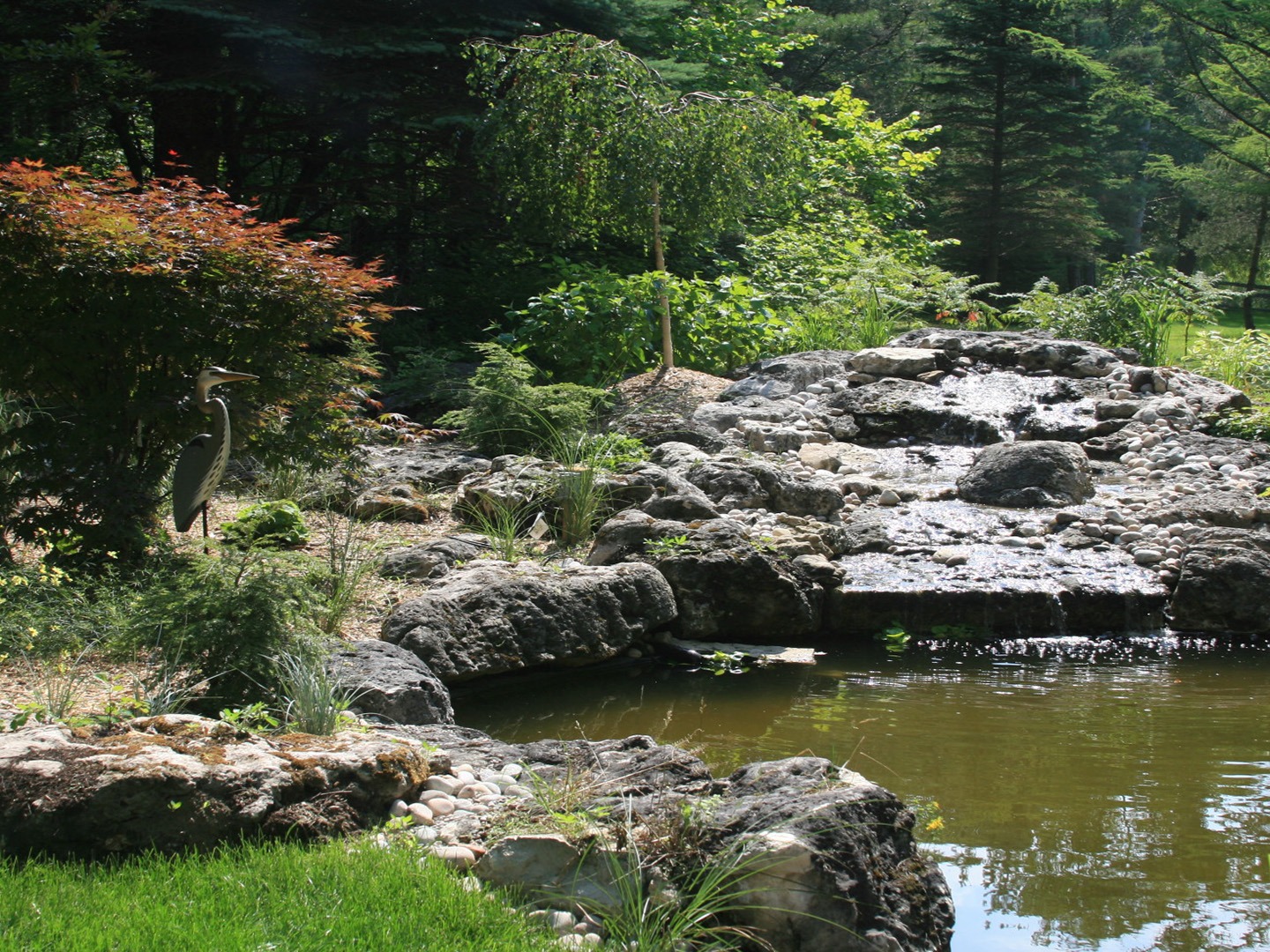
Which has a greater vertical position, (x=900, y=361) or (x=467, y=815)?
(x=900, y=361)

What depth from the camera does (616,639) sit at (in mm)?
6117

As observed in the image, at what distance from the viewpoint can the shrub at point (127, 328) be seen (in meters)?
5.39

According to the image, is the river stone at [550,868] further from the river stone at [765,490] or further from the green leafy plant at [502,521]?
the river stone at [765,490]

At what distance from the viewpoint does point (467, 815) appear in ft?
11.1

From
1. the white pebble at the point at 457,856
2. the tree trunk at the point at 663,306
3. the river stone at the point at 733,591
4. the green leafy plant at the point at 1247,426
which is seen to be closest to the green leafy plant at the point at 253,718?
the white pebble at the point at 457,856

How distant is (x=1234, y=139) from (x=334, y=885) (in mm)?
28339

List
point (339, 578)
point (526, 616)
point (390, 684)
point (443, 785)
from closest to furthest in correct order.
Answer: point (443, 785)
point (390, 684)
point (339, 578)
point (526, 616)

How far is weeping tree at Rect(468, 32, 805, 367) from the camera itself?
35.9ft

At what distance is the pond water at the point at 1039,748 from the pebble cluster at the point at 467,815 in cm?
125

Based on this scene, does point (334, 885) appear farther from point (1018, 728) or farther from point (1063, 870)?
point (1018, 728)

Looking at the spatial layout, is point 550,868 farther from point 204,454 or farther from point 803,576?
point 803,576

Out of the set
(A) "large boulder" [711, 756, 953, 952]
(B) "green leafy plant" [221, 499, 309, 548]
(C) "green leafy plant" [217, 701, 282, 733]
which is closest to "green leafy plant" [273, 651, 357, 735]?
(C) "green leafy plant" [217, 701, 282, 733]

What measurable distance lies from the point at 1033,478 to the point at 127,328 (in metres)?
6.40

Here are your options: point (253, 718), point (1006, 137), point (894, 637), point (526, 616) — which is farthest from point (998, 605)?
point (1006, 137)
